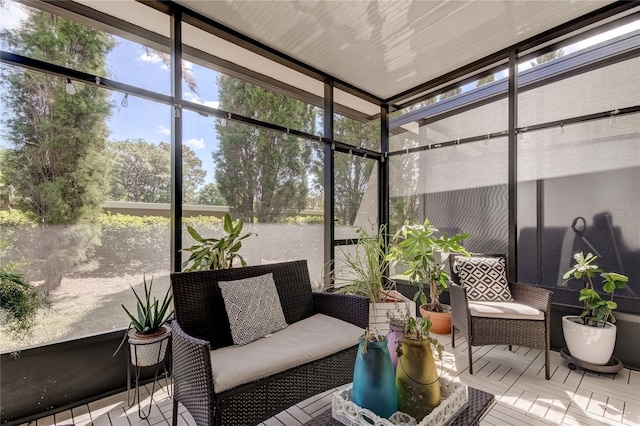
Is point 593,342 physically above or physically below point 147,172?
below

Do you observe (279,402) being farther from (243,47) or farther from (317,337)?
(243,47)

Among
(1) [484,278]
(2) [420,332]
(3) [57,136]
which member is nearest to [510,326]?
(1) [484,278]

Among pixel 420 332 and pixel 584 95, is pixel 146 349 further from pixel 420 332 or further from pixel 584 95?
pixel 584 95

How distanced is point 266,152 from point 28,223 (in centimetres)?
194

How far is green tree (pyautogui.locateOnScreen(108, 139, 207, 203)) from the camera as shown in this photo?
2330 mm

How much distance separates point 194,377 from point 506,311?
243 cm

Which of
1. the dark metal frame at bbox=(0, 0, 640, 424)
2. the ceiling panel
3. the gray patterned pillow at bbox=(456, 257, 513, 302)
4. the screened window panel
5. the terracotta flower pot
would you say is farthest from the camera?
the terracotta flower pot

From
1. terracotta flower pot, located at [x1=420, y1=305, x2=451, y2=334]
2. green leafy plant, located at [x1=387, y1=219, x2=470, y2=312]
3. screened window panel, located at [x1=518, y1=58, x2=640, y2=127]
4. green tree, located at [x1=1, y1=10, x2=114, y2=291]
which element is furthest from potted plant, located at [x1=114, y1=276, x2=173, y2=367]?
screened window panel, located at [x1=518, y1=58, x2=640, y2=127]

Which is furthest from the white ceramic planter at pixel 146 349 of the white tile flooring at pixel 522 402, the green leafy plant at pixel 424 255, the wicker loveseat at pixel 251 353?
the green leafy plant at pixel 424 255

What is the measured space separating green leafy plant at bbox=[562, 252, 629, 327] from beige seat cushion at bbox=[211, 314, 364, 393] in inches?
78.0

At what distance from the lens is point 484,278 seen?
9.71 ft

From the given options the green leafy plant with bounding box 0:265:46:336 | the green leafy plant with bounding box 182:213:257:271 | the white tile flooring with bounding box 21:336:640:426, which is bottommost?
the white tile flooring with bounding box 21:336:640:426

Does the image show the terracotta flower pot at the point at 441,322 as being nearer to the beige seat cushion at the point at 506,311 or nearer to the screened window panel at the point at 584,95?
the beige seat cushion at the point at 506,311

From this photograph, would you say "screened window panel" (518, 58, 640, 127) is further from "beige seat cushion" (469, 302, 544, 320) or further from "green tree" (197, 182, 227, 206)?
"green tree" (197, 182, 227, 206)
